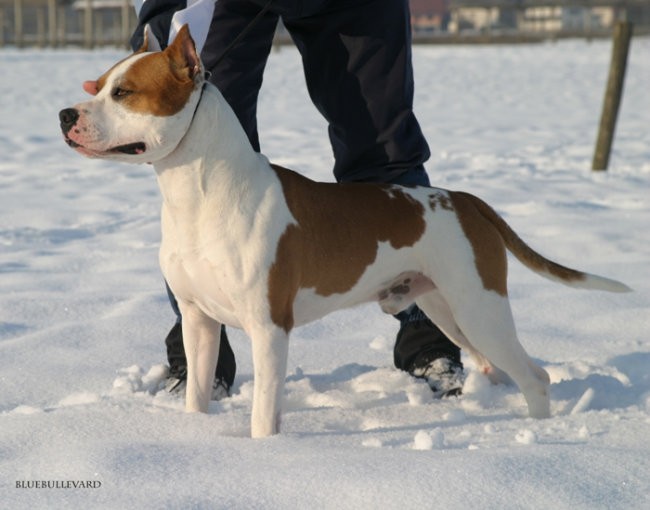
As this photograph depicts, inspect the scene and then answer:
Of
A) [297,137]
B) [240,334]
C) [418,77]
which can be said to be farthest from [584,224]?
[418,77]

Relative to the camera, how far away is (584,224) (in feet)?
19.6

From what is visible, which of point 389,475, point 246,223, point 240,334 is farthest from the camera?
point 240,334

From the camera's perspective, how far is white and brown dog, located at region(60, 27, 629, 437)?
2.60 metres

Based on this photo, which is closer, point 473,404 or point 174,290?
point 174,290

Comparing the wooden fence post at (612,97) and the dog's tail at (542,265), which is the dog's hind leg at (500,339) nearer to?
the dog's tail at (542,265)

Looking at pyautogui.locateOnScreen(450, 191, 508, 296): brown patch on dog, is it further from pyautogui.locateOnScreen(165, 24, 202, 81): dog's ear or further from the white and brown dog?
pyautogui.locateOnScreen(165, 24, 202, 81): dog's ear

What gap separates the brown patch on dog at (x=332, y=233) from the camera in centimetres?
275

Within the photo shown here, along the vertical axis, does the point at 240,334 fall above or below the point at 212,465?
below

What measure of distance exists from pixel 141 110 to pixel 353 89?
1.15 m

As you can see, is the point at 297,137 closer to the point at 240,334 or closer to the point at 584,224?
the point at 584,224

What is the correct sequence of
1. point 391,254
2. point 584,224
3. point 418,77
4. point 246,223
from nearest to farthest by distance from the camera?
point 246,223 → point 391,254 → point 584,224 → point 418,77

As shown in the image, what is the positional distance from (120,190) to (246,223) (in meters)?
4.85

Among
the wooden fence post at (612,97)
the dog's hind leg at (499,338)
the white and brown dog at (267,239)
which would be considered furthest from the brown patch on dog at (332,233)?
the wooden fence post at (612,97)

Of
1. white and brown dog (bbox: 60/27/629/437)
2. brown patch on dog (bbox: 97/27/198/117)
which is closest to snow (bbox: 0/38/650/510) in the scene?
white and brown dog (bbox: 60/27/629/437)
